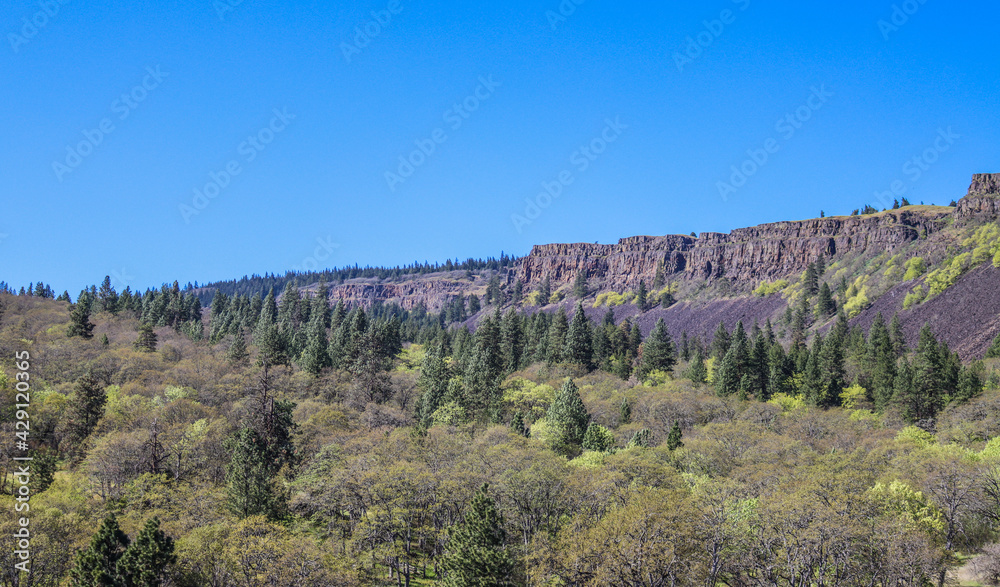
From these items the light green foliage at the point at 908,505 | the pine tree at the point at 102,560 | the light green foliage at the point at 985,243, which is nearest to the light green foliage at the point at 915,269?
the light green foliage at the point at 985,243

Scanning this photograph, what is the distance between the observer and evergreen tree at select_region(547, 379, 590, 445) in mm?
72938

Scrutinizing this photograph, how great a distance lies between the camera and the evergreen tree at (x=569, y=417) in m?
72.9

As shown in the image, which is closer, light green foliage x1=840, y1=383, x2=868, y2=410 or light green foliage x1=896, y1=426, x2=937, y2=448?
light green foliage x1=896, y1=426, x2=937, y2=448

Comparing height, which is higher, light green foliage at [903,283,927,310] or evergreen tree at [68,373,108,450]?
light green foliage at [903,283,927,310]

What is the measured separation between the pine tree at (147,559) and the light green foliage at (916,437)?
209 ft

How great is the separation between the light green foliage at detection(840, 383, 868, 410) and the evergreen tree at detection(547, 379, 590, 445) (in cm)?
3939

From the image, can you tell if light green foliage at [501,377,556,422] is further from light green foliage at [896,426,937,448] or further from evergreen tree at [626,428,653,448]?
light green foliage at [896,426,937,448]

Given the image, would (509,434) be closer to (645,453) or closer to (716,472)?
(645,453)

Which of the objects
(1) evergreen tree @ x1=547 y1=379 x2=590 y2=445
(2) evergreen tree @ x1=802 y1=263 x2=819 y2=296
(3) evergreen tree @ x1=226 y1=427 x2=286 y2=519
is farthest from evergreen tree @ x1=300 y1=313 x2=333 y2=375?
(2) evergreen tree @ x1=802 y1=263 x2=819 y2=296

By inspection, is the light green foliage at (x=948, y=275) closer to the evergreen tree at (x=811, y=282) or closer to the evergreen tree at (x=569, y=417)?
the evergreen tree at (x=811, y=282)

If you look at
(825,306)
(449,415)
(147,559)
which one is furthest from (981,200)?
(147,559)

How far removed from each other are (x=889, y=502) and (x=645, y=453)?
1923 cm

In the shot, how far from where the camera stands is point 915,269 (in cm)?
16050

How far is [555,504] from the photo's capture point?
52.5 meters
